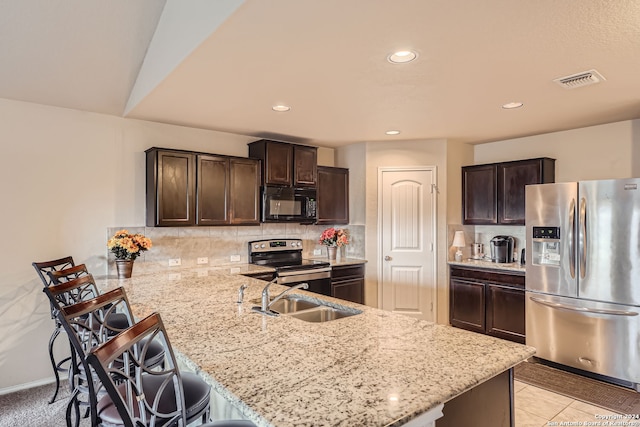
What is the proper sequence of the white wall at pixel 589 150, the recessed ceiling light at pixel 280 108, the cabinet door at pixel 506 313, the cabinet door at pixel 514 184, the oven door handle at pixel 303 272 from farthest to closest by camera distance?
the cabinet door at pixel 514 184
the oven door handle at pixel 303 272
the cabinet door at pixel 506 313
the white wall at pixel 589 150
the recessed ceiling light at pixel 280 108

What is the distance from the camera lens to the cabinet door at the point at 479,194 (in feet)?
15.5

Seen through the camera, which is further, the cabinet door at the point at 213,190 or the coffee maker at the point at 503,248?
the coffee maker at the point at 503,248

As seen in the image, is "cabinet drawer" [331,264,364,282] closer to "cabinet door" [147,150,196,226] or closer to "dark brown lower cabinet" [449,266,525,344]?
"dark brown lower cabinet" [449,266,525,344]

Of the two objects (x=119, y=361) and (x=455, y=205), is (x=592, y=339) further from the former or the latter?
(x=119, y=361)

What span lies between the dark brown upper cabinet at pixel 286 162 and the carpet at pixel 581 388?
3163 mm

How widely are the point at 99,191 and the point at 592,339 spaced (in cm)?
490

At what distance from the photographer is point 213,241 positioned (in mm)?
4375

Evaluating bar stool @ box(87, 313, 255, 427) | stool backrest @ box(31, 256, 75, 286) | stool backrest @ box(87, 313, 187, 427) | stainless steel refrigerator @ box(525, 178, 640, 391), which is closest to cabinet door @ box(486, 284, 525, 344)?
stainless steel refrigerator @ box(525, 178, 640, 391)

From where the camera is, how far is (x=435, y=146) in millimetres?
4945

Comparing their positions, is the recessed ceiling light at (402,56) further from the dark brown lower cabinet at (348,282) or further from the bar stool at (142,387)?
the dark brown lower cabinet at (348,282)

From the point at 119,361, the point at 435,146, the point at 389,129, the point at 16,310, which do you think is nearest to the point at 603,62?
the point at 389,129

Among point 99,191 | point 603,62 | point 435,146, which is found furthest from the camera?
point 435,146

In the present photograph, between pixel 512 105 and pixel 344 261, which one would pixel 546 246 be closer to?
pixel 512 105

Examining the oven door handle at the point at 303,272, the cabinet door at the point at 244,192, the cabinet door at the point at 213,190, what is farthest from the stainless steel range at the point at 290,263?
the cabinet door at the point at 213,190
